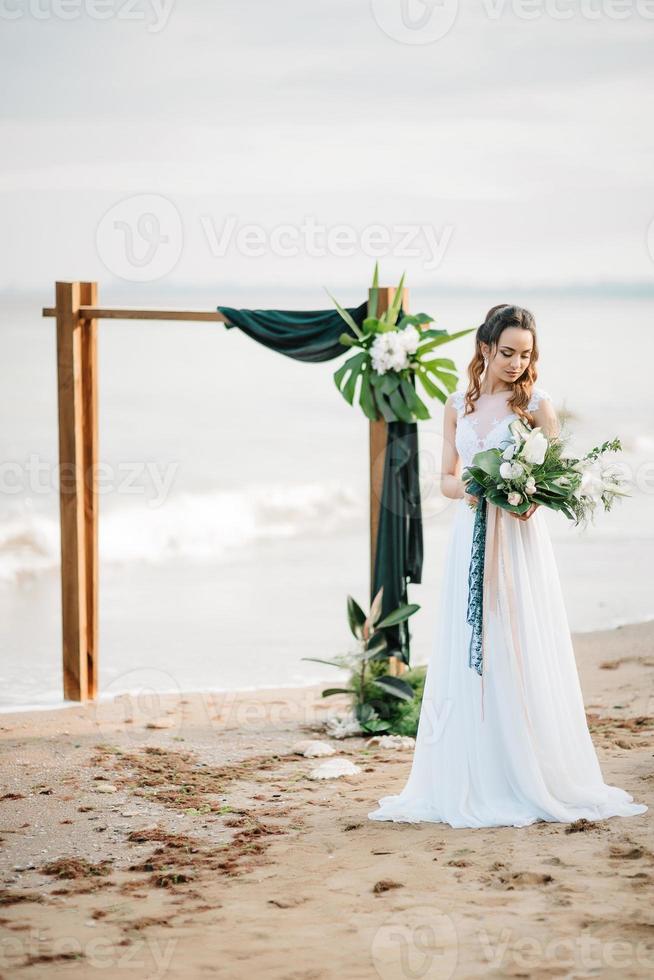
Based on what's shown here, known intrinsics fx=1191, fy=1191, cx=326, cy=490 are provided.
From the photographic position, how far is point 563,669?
4.66 meters

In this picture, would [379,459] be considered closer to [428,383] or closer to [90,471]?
[428,383]

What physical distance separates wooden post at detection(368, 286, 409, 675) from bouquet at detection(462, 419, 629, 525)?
6.29 feet

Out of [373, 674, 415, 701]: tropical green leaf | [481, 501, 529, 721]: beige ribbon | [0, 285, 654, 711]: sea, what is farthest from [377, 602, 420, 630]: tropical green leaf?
[481, 501, 529, 721]: beige ribbon

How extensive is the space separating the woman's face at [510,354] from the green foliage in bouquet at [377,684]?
6.47 feet

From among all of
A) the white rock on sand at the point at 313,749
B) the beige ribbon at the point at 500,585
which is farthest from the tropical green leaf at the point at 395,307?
the white rock on sand at the point at 313,749

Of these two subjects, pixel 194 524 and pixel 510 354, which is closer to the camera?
pixel 510 354

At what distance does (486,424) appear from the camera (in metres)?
4.73

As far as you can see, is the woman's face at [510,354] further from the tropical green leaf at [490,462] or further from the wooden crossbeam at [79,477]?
the wooden crossbeam at [79,477]

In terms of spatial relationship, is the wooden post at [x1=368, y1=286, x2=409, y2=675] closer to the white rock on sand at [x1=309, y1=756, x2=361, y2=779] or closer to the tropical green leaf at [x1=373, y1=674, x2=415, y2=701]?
the tropical green leaf at [x1=373, y1=674, x2=415, y2=701]

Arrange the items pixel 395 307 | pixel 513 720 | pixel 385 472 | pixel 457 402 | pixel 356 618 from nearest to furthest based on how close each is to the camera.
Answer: pixel 513 720, pixel 457 402, pixel 395 307, pixel 385 472, pixel 356 618

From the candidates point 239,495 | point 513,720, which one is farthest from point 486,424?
point 239,495

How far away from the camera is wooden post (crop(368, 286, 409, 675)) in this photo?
6363mm

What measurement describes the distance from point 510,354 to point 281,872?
2.11 m

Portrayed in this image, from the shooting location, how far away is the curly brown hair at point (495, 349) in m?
4.59
